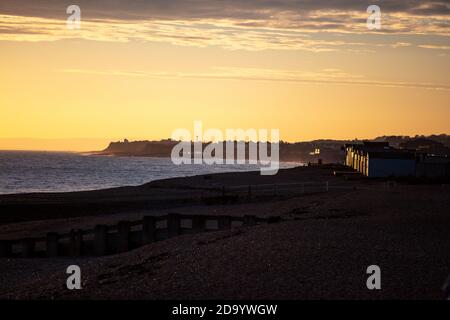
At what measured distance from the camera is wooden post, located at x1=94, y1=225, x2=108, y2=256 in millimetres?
25047

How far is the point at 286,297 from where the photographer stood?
572 inches

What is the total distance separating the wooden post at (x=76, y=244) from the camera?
25.4m

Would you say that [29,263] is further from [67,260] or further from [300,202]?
[300,202]

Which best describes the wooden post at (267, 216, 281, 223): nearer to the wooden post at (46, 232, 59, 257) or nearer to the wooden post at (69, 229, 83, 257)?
the wooden post at (69, 229, 83, 257)

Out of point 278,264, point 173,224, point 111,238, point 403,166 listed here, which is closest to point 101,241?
point 111,238

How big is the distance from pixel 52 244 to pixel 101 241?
171 centimetres

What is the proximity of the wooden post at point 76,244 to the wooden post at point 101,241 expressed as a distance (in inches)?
21.7

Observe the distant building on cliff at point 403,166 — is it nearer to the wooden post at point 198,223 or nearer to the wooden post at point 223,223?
the wooden post at point 223,223

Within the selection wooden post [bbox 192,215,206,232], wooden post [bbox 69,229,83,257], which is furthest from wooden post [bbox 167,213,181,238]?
wooden post [bbox 69,229,83,257]

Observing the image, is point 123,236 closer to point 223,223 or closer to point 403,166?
point 223,223

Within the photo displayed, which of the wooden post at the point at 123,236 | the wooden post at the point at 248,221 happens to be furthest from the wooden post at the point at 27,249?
the wooden post at the point at 248,221

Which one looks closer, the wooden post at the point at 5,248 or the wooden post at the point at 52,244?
the wooden post at the point at 52,244

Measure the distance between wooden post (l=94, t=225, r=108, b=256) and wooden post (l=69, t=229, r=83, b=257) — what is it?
0.55 metres
